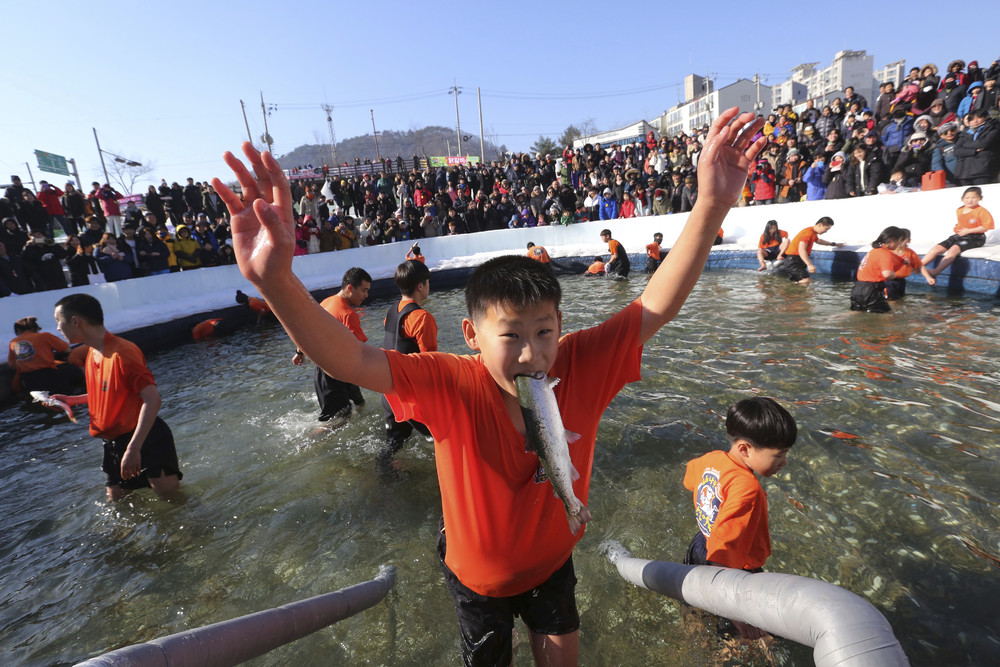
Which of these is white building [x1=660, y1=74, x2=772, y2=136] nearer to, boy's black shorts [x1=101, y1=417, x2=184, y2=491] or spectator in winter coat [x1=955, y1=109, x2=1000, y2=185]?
spectator in winter coat [x1=955, y1=109, x2=1000, y2=185]

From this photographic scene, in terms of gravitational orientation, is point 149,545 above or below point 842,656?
below

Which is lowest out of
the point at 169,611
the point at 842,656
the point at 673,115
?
the point at 169,611

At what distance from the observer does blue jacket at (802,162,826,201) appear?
14.6 metres

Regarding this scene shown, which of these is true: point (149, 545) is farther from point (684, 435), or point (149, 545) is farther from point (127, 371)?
point (684, 435)

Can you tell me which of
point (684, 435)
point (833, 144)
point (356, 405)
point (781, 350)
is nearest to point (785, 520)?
point (684, 435)

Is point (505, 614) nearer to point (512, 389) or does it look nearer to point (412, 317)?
point (512, 389)

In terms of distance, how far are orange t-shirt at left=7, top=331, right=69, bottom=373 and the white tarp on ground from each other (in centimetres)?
221

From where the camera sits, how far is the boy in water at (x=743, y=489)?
7.29 feet

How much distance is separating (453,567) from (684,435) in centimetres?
362

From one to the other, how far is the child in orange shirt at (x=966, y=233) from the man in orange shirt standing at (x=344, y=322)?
9.90 m

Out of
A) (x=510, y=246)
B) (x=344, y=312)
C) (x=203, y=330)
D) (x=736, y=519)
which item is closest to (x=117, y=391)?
(x=344, y=312)

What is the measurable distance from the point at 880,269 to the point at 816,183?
842cm

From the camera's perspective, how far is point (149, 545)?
3971mm

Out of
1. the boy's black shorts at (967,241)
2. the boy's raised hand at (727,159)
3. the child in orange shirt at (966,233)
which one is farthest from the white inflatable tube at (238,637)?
the boy's black shorts at (967,241)
